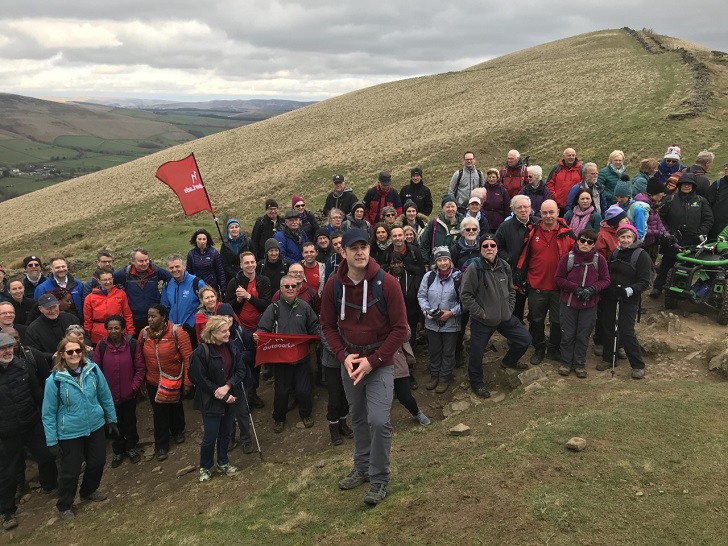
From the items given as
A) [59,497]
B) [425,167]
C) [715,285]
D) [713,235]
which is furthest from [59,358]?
[425,167]

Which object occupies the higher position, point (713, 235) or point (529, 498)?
point (713, 235)

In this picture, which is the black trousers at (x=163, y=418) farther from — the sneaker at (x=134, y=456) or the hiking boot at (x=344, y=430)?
the hiking boot at (x=344, y=430)

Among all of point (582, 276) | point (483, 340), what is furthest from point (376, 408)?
point (582, 276)

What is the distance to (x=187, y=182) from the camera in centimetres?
1243

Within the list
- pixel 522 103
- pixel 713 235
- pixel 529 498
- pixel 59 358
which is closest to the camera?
pixel 529 498

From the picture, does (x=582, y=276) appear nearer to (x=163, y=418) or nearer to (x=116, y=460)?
(x=163, y=418)

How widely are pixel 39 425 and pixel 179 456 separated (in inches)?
89.5

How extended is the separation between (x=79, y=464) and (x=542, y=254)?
8.29 metres

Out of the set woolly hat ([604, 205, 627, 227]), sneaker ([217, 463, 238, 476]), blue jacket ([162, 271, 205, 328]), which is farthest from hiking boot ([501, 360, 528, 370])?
blue jacket ([162, 271, 205, 328])

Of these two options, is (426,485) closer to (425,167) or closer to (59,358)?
(59,358)

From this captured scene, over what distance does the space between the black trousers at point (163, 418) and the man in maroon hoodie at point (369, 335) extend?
15.4 ft

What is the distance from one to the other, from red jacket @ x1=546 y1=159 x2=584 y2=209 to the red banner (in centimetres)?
747

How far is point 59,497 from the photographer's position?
7410 mm

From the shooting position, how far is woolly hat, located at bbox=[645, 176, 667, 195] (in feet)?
36.1
